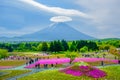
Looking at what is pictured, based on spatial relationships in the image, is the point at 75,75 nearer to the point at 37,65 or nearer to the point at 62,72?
the point at 62,72

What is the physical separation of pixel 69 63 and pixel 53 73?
21777 mm

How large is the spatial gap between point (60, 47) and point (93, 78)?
92882 mm

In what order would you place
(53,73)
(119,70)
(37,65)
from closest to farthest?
(53,73)
(119,70)
(37,65)

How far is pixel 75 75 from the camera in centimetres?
5634

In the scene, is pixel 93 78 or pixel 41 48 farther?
pixel 41 48

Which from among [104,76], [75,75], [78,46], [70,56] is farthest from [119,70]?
[78,46]

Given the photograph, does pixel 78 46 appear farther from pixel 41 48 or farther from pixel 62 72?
pixel 62 72

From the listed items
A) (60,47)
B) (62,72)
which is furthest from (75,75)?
(60,47)

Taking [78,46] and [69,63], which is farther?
[78,46]

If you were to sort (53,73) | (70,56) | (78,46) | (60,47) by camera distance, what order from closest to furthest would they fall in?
(53,73)
(70,56)
(60,47)
(78,46)

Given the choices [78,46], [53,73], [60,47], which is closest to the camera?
[53,73]

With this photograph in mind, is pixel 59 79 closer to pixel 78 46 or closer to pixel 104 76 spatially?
pixel 104 76

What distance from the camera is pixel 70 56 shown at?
84.0m

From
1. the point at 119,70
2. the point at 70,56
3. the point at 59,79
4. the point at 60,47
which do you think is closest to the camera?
the point at 59,79
